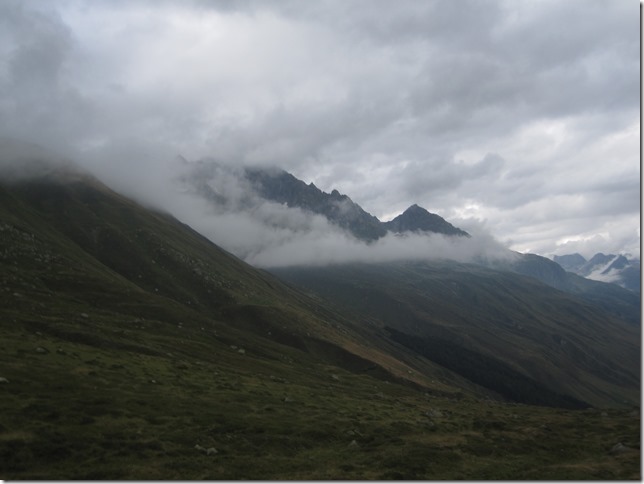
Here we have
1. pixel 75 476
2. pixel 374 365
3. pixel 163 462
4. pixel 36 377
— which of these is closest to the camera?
pixel 75 476

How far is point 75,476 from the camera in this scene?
3362 cm

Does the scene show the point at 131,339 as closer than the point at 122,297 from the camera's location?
Yes

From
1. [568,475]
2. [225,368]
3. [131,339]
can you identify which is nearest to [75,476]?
[568,475]

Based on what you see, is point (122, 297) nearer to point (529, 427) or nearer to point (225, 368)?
point (225, 368)

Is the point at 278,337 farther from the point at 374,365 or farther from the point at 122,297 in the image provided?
the point at 122,297

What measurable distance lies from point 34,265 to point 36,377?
424 feet

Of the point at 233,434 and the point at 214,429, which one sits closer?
the point at 233,434

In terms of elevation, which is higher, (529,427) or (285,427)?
(529,427)

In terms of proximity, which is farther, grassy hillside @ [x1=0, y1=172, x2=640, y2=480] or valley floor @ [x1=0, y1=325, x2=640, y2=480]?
grassy hillside @ [x1=0, y1=172, x2=640, y2=480]

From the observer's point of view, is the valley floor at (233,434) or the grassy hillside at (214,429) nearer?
Answer: the valley floor at (233,434)

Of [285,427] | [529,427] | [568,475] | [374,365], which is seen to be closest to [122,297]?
[374,365]

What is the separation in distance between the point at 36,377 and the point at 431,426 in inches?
1871

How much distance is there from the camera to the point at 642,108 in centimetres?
3014

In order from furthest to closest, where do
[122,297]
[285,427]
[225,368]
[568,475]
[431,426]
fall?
[122,297]
[225,368]
[431,426]
[285,427]
[568,475]
